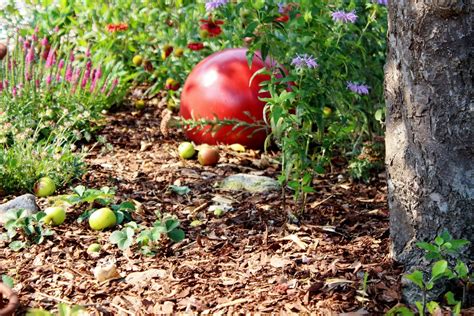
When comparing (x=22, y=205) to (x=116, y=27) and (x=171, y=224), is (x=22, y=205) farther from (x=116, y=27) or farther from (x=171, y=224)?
(x=116, y=27)

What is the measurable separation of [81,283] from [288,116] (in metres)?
1.25

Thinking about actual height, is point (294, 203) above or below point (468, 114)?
below

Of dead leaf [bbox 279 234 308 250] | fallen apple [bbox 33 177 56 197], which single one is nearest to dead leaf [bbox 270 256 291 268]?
dead leaf [bbox 279 234 308 250]

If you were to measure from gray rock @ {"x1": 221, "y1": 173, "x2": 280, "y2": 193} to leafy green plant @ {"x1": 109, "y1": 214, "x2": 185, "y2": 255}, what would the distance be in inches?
33.4

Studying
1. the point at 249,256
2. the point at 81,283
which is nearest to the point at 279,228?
the point at 249,256

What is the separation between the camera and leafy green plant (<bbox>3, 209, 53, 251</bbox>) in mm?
3635

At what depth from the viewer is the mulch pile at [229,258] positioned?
308cm

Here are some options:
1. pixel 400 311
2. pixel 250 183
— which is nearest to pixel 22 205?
pixel 250 183

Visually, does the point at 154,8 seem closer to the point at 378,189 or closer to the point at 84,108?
the point at 84,108

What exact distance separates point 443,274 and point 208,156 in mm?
2429

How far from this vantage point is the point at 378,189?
15.2 feet

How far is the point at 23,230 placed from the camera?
12.1ft

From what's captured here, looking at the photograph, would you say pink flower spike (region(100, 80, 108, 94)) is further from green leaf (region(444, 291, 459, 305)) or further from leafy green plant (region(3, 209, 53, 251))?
green leaf (region(444, 291, 459, 305))

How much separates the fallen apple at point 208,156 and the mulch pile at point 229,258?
220mm
